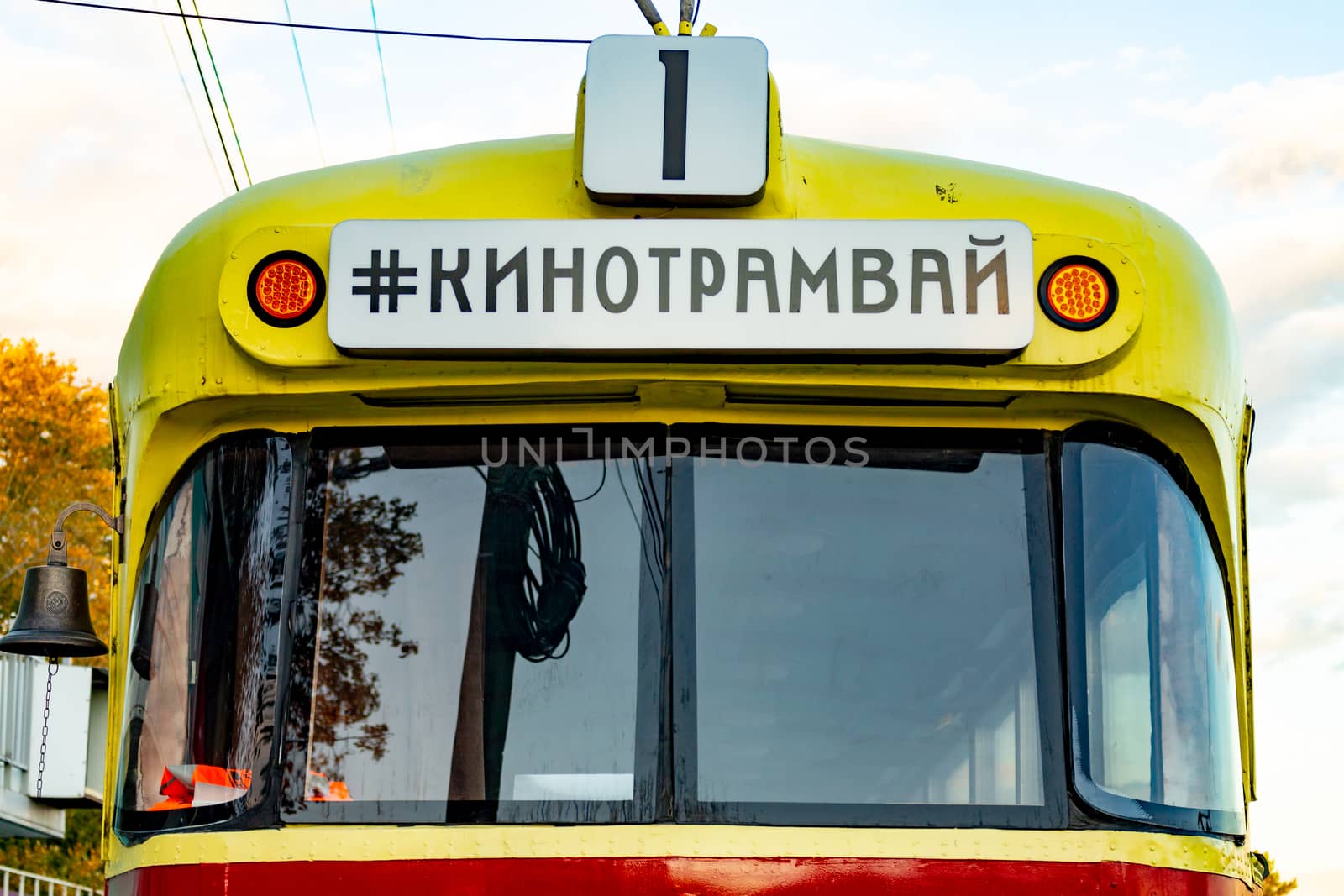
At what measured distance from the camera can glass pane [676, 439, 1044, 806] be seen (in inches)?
135

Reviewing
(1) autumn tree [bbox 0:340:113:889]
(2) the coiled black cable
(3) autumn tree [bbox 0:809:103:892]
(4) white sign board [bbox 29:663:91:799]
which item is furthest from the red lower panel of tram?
(1) autumn tree [bbox 0:340:113:889]

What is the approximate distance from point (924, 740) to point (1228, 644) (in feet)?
2.55

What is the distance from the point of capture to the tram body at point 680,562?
11.1 ft

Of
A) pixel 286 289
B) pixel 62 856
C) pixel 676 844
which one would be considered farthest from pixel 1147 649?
pixel 62 856

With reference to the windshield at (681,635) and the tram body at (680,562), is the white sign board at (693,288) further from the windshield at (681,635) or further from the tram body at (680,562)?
the windshield at (681,635)

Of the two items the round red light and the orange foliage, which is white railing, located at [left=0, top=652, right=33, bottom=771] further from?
the round red light

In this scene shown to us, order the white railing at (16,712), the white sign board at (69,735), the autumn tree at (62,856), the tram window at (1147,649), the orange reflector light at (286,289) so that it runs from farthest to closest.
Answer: the autumn tree at (62,856)
the white railing at (16,712)
the white sign board at (69,735)
the orange reflector light at (286,289)
the tram window at (1147,649)

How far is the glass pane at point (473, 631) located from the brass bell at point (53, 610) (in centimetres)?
97

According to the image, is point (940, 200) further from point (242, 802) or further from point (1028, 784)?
point (242, 802)

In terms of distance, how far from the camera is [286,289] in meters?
3.66

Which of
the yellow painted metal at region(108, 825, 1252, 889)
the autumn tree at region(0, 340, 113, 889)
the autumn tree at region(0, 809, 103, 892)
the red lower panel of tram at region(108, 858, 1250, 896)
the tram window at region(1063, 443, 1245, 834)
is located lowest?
the autumn tree at region(0, 809, 103, 892)

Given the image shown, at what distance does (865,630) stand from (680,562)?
15.8 inches

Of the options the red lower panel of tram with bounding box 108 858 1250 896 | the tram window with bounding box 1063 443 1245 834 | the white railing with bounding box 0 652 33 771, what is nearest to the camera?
the red lower panel of tram with bounding box 108 858 1250 896

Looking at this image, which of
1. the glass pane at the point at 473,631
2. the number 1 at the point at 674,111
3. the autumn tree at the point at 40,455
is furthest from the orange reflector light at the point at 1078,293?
the autumn tree at the point at 40,455
